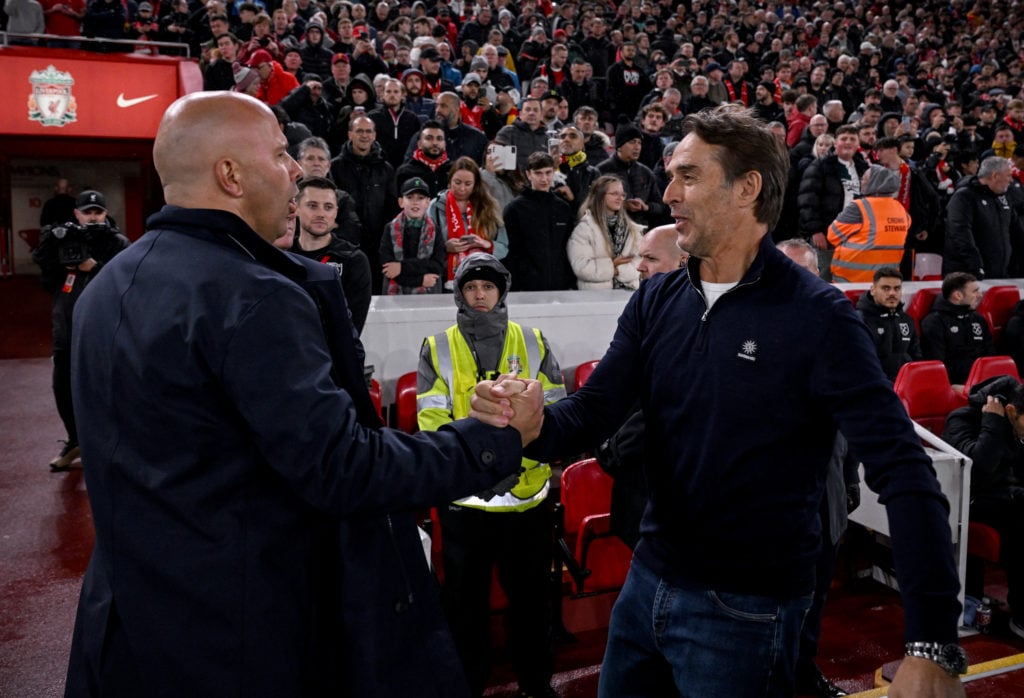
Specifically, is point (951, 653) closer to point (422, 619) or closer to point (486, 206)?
point (422, 619)

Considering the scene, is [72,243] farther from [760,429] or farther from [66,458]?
[760,429]

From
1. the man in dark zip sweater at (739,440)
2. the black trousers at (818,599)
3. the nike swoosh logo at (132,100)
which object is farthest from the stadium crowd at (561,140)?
the black trousers at (818,599)

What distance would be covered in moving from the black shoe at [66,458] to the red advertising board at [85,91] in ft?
21.7

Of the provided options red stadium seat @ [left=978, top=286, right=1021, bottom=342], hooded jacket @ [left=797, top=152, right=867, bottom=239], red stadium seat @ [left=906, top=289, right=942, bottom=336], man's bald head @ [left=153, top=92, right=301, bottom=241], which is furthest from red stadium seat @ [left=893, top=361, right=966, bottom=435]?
man's bald head @ [left=153, top=92, right=301, bottom=241]

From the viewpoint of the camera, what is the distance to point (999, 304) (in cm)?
761

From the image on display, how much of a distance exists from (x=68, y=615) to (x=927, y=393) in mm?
5198

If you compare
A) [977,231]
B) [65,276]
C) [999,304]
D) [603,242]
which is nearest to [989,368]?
[999,304]

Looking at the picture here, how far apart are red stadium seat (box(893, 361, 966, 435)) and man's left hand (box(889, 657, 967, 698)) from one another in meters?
4.45

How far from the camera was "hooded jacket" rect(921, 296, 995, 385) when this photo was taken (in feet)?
21.5

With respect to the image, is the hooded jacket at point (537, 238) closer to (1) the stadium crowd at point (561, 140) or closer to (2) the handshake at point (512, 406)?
(1) the stadium crowd at point (561, 140)

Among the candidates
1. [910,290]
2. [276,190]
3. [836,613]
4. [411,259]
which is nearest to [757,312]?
[276,190]

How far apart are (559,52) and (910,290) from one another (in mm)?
6547

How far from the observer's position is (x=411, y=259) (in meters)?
5.88

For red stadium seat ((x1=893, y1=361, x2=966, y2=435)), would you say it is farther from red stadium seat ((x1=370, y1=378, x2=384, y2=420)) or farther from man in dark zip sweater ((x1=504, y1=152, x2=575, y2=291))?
red stadium seat ((x1=370, y1=378, x2=384, y2=420))
